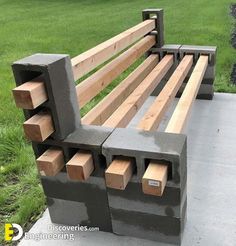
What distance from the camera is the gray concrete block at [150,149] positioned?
6.29 ft

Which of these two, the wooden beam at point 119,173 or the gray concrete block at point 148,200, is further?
the gray concrete block at point 148,200

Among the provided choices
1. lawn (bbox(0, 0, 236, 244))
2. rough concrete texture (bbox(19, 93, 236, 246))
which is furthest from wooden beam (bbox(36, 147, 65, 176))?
lawn (bbox(0, 0, 236, 244))

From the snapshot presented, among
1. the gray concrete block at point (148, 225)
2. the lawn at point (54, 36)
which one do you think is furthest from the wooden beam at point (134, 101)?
the lawn at point (54, 36)

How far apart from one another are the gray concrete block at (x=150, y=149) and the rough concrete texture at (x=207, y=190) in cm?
53

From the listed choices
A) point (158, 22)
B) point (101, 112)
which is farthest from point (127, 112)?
point (158, 22)

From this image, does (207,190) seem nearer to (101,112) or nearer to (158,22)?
(101,112)

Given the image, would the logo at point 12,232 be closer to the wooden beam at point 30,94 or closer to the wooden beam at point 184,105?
the wooden beam at point 30,94

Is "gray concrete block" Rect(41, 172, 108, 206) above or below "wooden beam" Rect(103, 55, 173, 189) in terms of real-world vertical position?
below

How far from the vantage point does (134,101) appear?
2822mm

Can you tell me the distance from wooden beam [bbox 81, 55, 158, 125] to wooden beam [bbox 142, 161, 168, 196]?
2.19 ft

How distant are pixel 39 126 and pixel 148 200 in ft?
2.41

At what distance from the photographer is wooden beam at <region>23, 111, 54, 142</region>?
1.96 metres

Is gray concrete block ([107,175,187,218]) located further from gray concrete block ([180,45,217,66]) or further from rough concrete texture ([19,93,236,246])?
gray concrete block ([180,45,217,66])

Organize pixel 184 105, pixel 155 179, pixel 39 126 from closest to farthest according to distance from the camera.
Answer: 1. pixel 155 179
2. pixel 39 126
3. pixel 184 105
